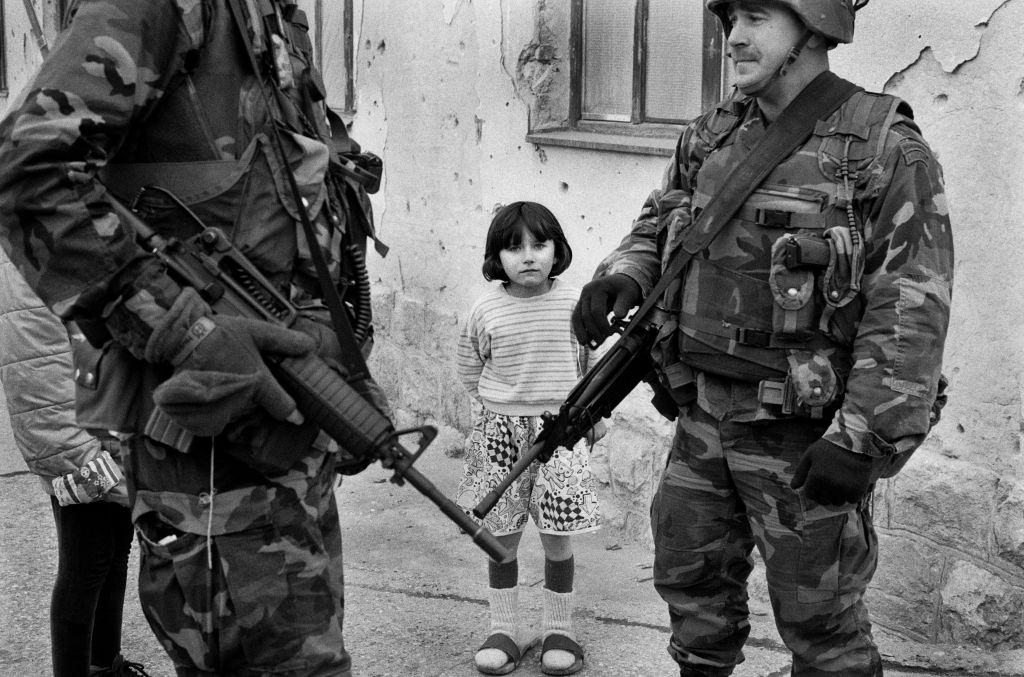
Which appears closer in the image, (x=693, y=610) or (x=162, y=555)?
(x=162, y=555)

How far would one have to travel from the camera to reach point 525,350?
392 centimetres

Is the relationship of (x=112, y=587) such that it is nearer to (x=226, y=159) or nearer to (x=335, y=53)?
(x=226, y=159)

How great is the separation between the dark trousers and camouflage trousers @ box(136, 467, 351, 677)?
86cm

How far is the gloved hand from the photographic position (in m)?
2.28

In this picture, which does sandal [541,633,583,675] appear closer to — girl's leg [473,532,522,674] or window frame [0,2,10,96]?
girl's leg [473,532,522,674]

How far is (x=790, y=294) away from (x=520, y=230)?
1343 mm

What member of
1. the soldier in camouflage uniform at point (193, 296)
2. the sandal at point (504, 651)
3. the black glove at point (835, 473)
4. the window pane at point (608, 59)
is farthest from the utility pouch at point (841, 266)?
the window pane at point (608, 59)

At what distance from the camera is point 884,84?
3756 mm

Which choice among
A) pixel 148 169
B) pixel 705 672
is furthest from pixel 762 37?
pixel 705 672

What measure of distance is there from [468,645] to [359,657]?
1.13 ft

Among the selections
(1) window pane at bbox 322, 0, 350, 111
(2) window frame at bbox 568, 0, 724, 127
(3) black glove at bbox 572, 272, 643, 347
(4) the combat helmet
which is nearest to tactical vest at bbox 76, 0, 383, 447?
(3) black glove at bbox 572, 272, 643, 347

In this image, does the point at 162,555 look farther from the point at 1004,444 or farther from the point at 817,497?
the point at 1004,444

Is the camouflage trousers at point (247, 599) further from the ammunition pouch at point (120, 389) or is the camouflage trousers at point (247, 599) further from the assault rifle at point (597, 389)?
the assault rifle at point (597, 389)

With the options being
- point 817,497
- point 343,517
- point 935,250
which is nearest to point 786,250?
point 935,250
